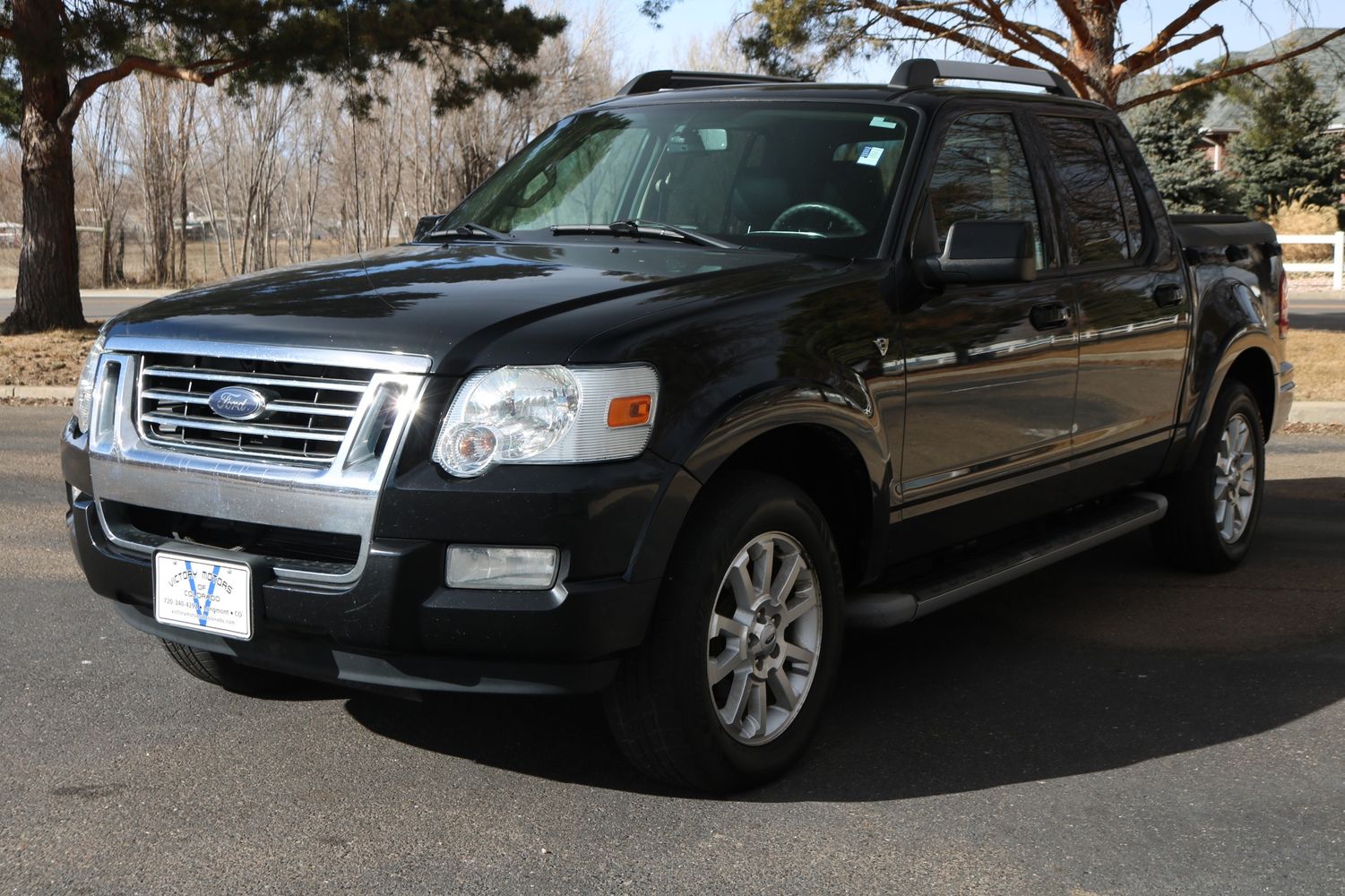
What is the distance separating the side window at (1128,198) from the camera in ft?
19.1

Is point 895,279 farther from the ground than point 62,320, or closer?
farther from the ground

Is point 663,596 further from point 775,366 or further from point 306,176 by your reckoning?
point 306,176

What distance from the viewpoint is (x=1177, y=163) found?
3528cm

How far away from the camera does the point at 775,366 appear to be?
387cm

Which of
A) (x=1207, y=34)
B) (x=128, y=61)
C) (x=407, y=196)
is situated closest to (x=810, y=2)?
(x=1207, y=34)

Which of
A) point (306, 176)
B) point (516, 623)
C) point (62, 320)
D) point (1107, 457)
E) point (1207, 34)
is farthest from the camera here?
point (306, 176)

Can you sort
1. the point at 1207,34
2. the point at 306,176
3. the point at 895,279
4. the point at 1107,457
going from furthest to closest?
the point at 306,176 → the point at 1207,34 → the point at 1107,457 → the point at 895,279

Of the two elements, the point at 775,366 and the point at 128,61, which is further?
the point at 128,61

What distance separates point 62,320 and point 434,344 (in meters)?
16.4

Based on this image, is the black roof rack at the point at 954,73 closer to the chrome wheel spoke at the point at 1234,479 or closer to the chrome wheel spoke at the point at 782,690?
the chrome wheel spoke at the point at 1234,479

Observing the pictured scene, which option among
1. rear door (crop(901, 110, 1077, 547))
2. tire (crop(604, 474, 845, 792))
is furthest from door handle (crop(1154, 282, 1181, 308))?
tire (crop(604, 474, 845, 792))

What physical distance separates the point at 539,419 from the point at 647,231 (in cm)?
138

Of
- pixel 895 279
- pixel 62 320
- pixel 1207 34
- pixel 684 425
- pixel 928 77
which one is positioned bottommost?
pixel 62 320

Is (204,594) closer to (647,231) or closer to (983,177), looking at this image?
(647,231)
